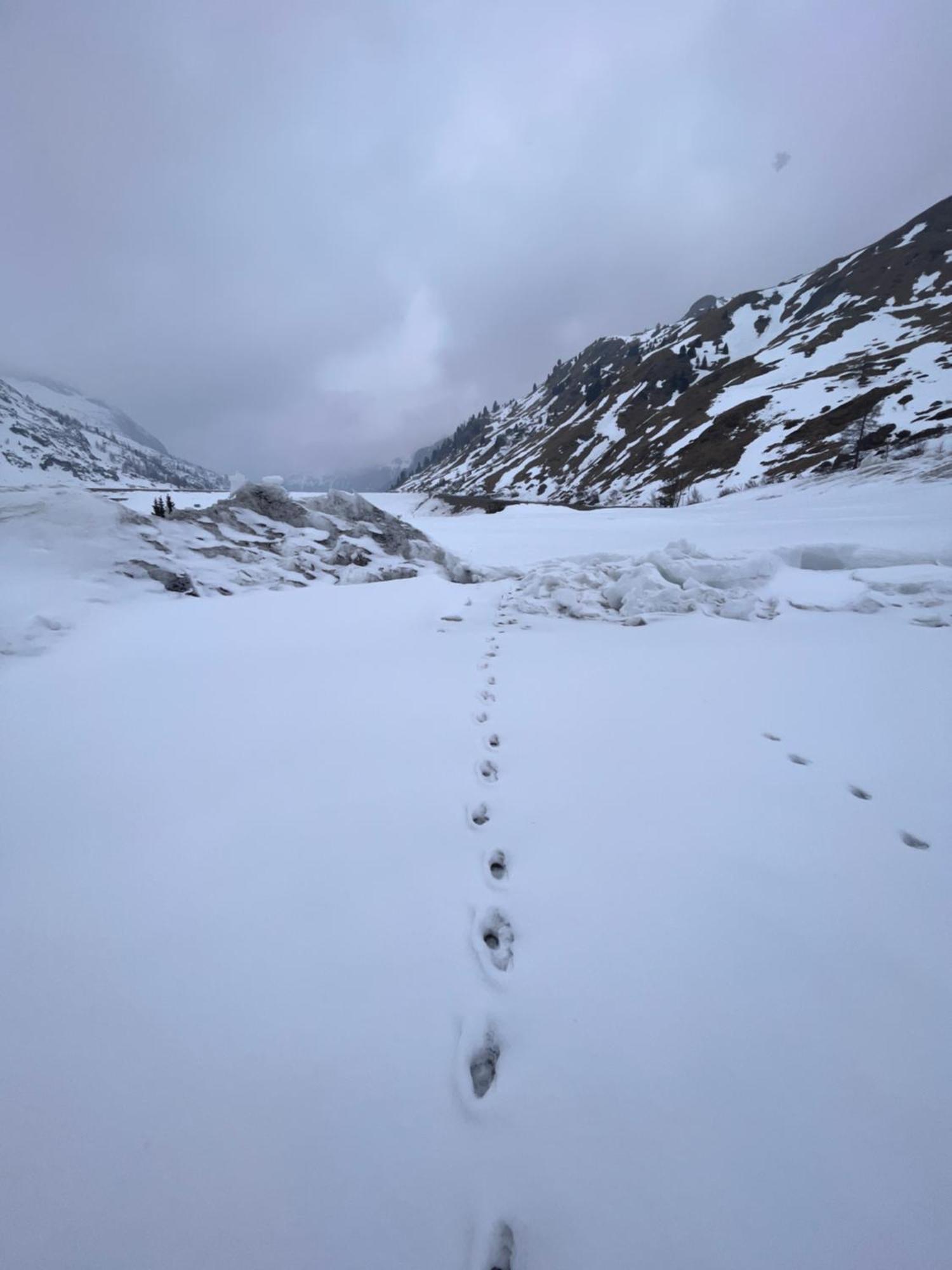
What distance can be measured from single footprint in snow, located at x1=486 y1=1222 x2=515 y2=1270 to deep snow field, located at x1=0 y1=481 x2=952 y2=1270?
0.01 m

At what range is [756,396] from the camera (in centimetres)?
5316

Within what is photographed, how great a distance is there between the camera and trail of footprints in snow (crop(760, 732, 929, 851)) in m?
2.74

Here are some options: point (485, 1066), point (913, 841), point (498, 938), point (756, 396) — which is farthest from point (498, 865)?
point (756, 396)

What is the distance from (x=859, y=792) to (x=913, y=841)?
0.41 meters

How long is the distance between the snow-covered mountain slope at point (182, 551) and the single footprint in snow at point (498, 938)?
6438mm

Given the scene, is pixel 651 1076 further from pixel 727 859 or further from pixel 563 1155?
pixel 727 859

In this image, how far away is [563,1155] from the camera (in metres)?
1.53

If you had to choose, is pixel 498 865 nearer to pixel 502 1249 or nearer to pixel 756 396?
pixel 502 1249

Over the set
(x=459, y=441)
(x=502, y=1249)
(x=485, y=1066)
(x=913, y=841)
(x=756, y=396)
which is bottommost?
(x=502, y=1249)

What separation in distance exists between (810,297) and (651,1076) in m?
140

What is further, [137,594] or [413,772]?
[137,594]

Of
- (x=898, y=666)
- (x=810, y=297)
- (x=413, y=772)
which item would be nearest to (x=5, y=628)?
(x=413, y=772)

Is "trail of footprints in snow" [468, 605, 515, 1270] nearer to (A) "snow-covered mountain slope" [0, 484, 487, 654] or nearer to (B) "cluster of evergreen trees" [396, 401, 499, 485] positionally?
(A) "snow-covered mountain slope" [0, 484, 487, 654]

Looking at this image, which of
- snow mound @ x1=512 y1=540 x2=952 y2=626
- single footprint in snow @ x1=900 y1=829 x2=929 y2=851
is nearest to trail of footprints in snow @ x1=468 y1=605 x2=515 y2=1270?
single footprint in snow @ x1=900 y1=829 x2=929 y2=851
